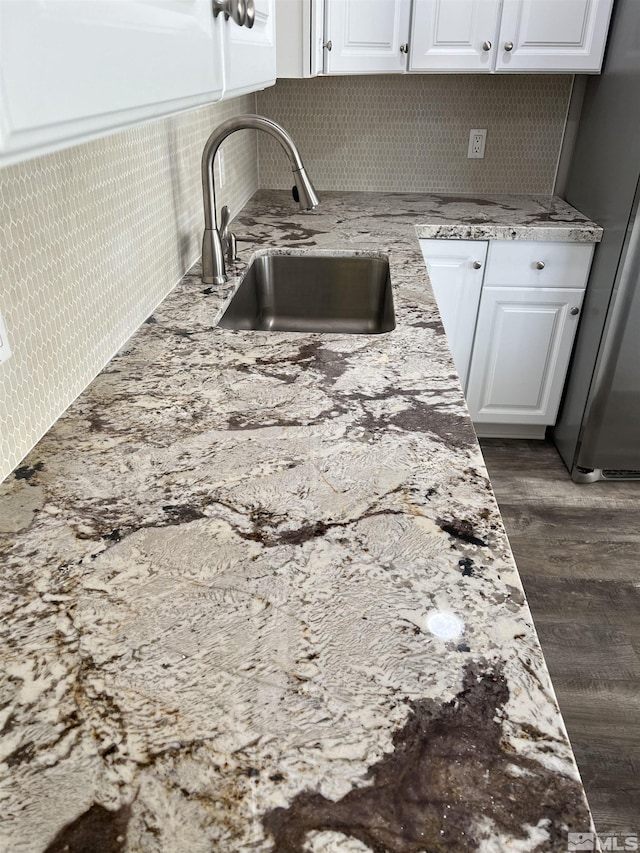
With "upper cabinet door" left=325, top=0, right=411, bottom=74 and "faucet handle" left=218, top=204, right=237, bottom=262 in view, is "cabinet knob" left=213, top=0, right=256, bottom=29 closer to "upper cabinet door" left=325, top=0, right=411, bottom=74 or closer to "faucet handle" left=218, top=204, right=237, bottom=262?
"faucet handle" left=218, top=204, right=237, bottom=262

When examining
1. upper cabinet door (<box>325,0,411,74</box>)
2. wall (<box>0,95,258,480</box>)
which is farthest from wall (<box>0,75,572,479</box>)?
upper cabinet door (<box>325,0,411,74</box>)

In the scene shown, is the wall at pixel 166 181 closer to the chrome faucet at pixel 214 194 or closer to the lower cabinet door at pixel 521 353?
the chrome faucet at pixel 214 194

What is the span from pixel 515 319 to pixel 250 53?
1.69 m

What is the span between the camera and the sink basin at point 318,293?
192 cm

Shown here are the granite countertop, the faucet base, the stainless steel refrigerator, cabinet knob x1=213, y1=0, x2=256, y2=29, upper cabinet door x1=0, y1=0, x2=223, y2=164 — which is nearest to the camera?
upper cabinet door x1=0, y1=0, x2=223, y2=164

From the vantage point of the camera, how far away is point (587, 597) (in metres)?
1.91

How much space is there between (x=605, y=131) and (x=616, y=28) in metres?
0.31

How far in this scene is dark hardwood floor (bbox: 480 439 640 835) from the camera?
4.76 ft

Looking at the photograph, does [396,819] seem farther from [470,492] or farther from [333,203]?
[333,203]

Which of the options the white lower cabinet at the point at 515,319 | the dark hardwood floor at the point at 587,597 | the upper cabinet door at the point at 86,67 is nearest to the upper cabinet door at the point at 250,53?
the upper cabinet door at the point at 86,67

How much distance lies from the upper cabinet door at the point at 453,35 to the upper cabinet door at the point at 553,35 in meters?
0.05

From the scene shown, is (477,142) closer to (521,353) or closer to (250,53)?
(521,353)

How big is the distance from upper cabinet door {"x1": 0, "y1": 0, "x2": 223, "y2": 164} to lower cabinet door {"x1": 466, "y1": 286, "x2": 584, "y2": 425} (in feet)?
6.37

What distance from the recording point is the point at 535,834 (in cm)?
47
